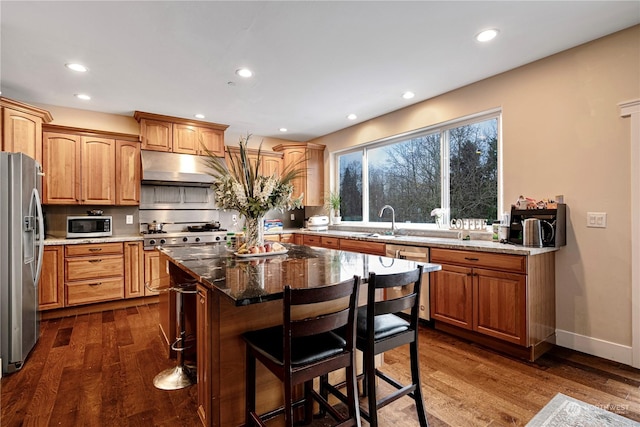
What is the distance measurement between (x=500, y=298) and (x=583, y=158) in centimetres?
138

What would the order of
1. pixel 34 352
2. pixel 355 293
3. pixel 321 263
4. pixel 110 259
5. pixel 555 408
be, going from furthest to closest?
pixel 110 259 < pixel 34 352 < pixel 321 263 < pixel 355 293 < pixel 555 408

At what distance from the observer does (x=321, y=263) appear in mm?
2086

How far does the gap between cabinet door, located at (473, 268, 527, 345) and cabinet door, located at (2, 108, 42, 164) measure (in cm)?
482

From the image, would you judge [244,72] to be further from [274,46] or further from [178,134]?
[178,134]

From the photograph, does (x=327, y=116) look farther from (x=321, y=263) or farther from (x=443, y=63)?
(x=321, y=263)

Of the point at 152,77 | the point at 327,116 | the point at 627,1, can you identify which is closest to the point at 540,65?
the point at 627,1

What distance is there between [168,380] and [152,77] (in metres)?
2.85

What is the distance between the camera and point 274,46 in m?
2.67

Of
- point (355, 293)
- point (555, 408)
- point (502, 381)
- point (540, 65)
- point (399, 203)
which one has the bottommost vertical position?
point (502, 381)

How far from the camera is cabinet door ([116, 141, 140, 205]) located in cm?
427

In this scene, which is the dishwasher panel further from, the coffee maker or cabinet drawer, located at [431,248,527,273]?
the coffee maker

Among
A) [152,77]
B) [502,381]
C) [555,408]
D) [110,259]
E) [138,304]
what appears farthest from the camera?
[138,304]

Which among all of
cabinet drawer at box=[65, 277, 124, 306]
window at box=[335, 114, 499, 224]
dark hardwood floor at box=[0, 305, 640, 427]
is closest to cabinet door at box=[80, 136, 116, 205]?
cabinet drawer at box=[65, 277, 124, 306]

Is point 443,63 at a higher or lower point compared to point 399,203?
higher
